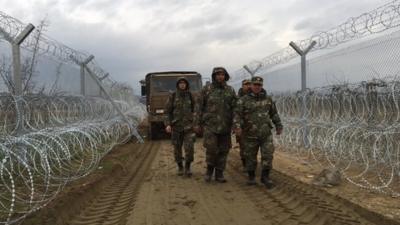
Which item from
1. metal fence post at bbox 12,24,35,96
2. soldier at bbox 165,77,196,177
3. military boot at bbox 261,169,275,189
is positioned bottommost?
military boot at bbox 261,169,275,189

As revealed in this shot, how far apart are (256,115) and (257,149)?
54cm

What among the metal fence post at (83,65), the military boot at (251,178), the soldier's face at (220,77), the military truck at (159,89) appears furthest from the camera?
the military truck at (159,89)

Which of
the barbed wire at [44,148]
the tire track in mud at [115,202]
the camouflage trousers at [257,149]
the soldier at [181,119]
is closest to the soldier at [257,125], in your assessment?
the camouflage trousers at [257,149]

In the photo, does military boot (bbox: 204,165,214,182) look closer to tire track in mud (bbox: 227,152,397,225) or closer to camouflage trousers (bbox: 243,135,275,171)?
tire track in mud (bbox: 227,152,397,225)

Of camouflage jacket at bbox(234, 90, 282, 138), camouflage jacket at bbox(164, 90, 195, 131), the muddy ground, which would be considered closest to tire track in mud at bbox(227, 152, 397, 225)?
the muddy ground

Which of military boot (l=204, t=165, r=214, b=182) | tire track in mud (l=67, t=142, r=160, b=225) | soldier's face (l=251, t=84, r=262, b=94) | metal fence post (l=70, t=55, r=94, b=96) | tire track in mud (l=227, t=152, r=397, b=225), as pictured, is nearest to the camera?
tire track in mud (l=227, t=152, r=397, b=225)

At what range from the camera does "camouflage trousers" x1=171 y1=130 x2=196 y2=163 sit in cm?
995

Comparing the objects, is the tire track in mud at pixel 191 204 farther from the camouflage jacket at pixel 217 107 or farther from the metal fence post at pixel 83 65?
the metal fence post at pixel 83 65

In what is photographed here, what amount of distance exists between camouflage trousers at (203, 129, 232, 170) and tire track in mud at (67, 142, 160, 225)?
1.24m

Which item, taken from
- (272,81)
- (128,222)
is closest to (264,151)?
(128,222)

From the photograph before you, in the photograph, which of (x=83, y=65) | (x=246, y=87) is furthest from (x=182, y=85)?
(x=83, y=65)

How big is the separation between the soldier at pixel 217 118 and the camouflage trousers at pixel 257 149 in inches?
17.9

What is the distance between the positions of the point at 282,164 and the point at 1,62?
5999 mm

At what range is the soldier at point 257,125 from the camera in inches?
343
